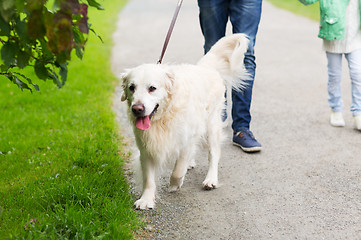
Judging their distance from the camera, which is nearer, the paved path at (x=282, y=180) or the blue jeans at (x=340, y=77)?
the paved path at (x=282, y=180)

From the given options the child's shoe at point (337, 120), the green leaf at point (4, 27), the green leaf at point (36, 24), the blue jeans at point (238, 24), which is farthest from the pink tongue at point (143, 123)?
the child's shoe at point (337, 120)

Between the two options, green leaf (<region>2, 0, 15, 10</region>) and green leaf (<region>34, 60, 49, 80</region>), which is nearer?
green leaf (<region>2, 0, 15, 10</region>)

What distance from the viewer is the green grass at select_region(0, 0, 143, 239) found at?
2881mm

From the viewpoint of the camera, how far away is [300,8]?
1684 cm

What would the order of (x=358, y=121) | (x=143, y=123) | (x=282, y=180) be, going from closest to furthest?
(x=143, y=123) < (x=282, y=180) < (x=358, y=121)

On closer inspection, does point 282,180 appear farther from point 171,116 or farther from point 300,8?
point 300,8

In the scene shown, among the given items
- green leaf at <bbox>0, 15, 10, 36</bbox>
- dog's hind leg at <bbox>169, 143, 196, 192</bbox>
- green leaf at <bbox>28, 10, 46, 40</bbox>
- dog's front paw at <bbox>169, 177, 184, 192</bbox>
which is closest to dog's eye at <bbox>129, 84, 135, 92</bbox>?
dog's hind leg at <bbox>169, 143, 196, 192</bbox>

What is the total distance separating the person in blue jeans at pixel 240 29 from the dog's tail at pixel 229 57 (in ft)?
0.52

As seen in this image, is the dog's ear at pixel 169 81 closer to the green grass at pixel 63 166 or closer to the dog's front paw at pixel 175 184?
the dog's front paw at pixel 175 184

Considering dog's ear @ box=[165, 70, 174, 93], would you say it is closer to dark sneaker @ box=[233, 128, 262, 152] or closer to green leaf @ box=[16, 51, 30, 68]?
green leaf @ box=[16, 51, 30, 68]

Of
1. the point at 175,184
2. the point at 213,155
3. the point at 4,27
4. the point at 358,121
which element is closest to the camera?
the point at 4,27

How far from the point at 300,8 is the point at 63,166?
48.1ft

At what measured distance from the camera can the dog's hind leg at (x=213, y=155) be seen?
12.8ft

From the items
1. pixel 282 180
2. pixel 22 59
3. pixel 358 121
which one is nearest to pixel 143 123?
pixel 22 59
